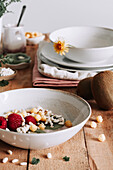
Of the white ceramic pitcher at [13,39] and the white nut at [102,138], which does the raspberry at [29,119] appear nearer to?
the white nut at [102,138]

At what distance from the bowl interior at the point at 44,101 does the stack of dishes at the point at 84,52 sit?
0.28 m

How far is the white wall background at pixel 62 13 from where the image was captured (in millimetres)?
4047

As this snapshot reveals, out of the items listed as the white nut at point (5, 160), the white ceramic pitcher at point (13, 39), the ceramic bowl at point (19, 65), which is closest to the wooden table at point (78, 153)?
the white nut at point (5, 160)

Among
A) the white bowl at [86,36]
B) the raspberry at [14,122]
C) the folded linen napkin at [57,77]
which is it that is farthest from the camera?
the white bowl at [86,36]

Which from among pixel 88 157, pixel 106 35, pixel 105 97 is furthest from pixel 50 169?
pixel 106 35

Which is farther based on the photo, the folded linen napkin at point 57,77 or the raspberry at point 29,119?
the folded linen napkin at point 57,77

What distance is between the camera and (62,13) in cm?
407

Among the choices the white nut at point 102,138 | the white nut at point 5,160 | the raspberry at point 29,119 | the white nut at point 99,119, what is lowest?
the white nut at point 99,119

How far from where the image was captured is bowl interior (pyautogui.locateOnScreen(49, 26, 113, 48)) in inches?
64.9

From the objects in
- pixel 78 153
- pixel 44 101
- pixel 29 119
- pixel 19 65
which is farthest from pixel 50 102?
pixel 19 65

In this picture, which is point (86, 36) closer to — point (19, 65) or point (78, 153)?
point (19, 65)

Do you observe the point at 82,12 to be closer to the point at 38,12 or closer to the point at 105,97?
the point at 38,12

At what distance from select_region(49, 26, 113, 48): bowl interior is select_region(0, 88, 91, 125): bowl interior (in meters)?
0.60

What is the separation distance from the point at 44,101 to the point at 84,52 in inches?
14.2
